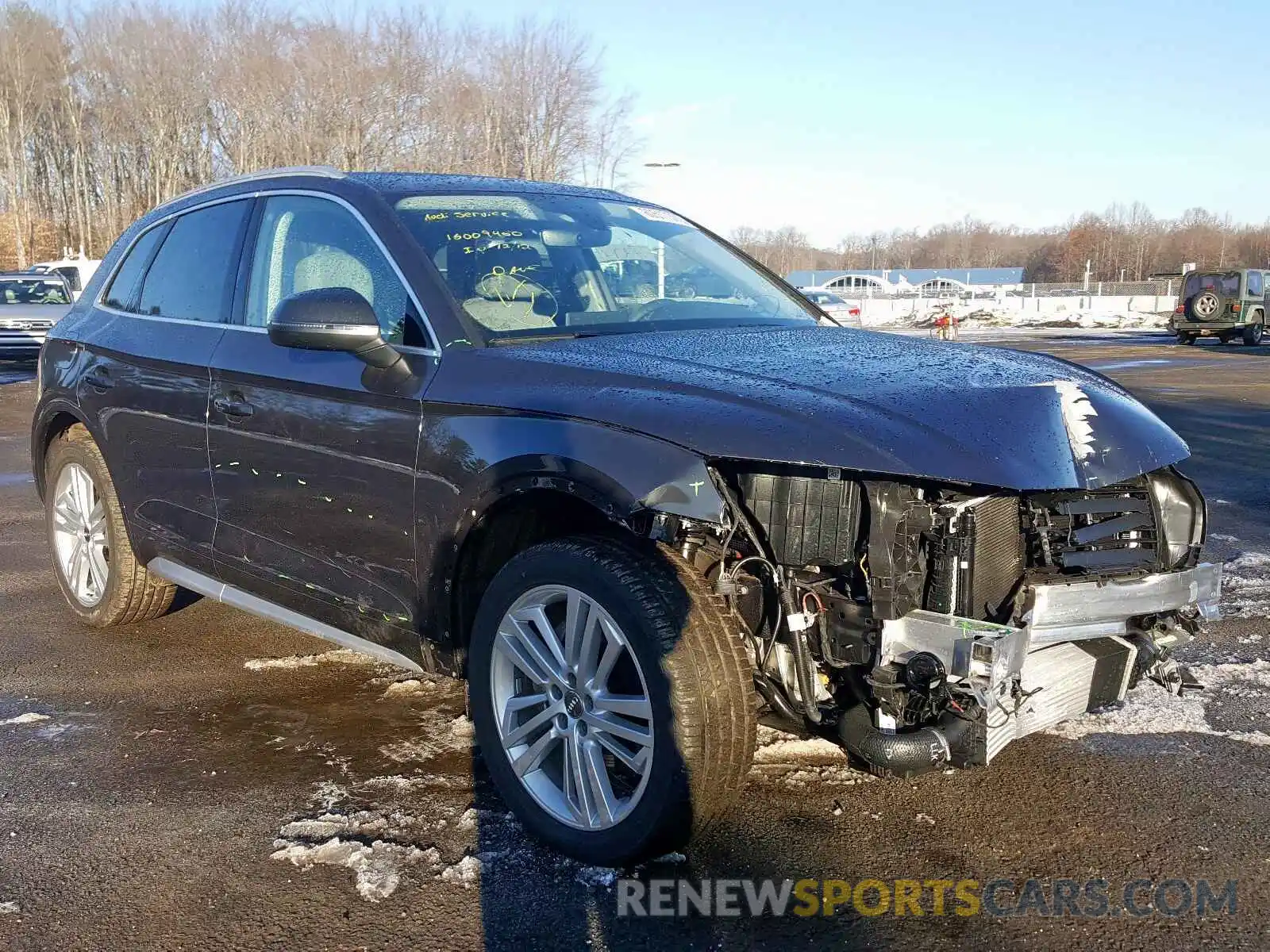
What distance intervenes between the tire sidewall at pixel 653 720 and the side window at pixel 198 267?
1.75 metres

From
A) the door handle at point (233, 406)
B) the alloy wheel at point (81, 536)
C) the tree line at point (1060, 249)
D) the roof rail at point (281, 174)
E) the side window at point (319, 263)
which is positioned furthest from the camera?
the tree line at point (1060, 249)

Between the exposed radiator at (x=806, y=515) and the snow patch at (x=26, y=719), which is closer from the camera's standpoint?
the exposed radiator at (x=806, y=515)

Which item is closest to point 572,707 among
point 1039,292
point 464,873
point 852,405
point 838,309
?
point 464,873

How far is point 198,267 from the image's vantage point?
424 cm

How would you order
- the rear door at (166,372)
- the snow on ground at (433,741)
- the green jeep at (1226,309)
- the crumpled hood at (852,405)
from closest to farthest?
the crumpled hood at (852,405), the snow on ground at (433,741), the rear door at (166,372), the green jeep at (1226,309)

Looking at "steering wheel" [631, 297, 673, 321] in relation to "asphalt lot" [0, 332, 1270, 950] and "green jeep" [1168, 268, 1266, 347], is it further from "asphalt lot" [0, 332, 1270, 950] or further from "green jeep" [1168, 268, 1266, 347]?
"green jeep" [1168, 268, 1266, 347]

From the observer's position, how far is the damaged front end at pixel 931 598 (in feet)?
8.38

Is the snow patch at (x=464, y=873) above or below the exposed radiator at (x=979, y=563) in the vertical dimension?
below

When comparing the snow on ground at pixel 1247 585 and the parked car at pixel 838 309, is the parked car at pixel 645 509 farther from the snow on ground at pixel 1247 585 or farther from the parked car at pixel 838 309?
the snow on ground at pixel 1247 585

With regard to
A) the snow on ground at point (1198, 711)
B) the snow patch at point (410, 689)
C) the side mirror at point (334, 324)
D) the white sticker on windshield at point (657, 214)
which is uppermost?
the white sticker on windshield at point (657, 214)

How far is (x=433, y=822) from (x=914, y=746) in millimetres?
1334

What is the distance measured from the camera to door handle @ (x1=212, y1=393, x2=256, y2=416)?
12.1 ft

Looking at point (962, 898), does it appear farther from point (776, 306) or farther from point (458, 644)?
point (776, 306)

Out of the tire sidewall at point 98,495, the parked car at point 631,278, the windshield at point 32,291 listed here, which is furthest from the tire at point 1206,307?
the tire sidewall at point 98,495
